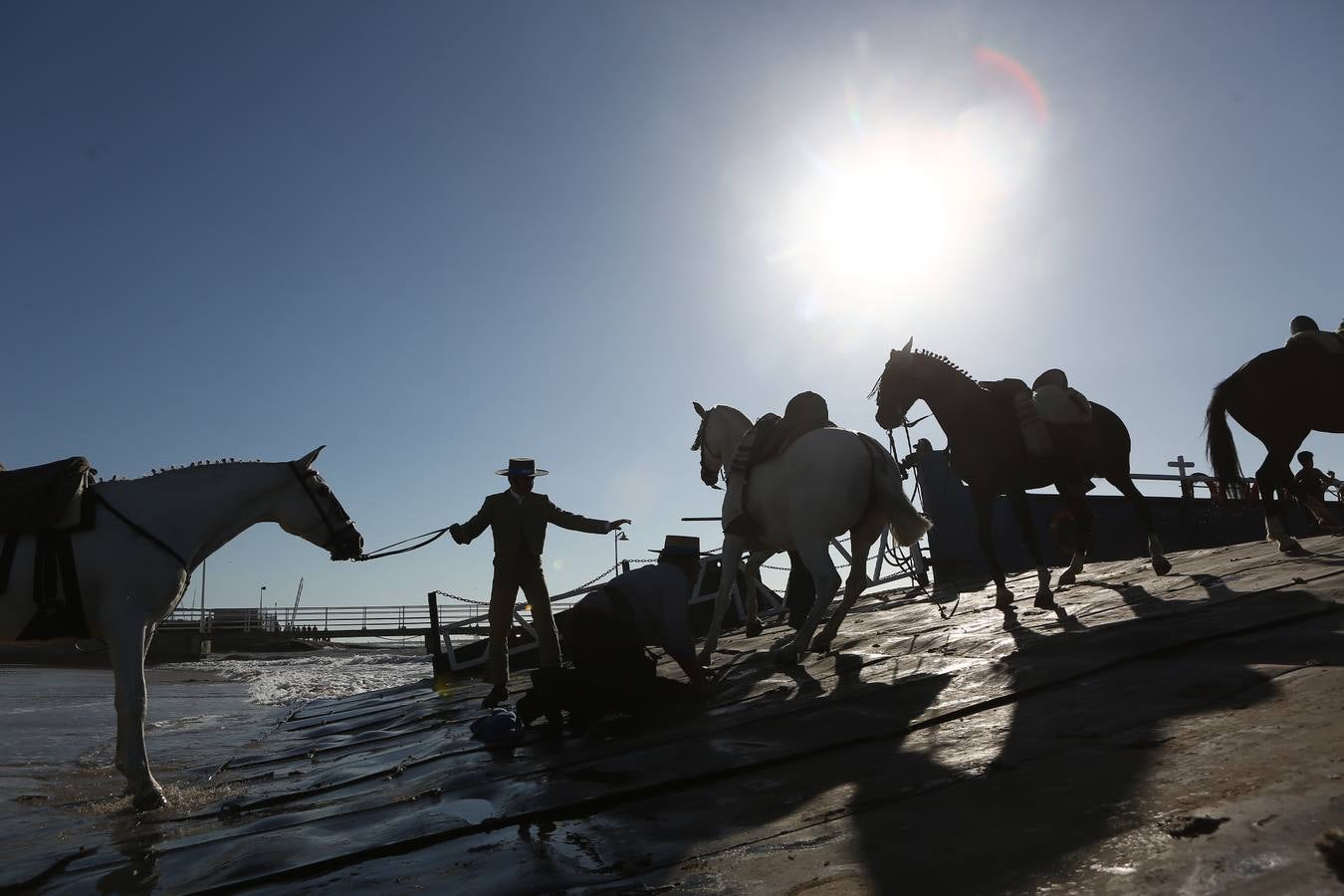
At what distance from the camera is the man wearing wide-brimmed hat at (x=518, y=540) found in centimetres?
757

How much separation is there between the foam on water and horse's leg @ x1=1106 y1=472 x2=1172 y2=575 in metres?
12.8

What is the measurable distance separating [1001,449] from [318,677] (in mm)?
19112

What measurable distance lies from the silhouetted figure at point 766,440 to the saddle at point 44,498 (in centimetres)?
451

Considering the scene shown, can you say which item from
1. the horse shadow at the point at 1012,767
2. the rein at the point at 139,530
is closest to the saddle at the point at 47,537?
the rein at the point at 139,530

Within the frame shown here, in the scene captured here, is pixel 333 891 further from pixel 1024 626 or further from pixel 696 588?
pixel 696 588

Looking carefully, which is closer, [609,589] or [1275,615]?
[1275,615]

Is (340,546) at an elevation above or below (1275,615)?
above

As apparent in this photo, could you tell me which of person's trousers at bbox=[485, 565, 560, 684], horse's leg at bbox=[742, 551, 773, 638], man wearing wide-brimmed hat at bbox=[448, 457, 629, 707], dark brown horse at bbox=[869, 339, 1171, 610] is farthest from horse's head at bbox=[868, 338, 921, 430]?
person's trousers at bbox=[485, 565, 560, 684]

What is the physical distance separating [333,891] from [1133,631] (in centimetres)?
419

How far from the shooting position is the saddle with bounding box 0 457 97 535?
424cm

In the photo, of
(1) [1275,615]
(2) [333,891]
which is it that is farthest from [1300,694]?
(2) [333,891]

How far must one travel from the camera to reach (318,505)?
5.61 meters

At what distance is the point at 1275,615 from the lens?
13.3 feet

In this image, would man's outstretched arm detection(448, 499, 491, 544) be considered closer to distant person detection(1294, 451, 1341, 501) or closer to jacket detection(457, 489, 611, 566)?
jacket detection(457, 489, 611, 566)
